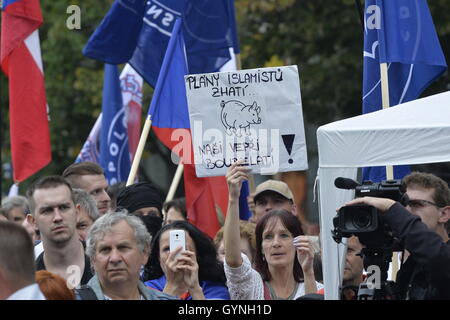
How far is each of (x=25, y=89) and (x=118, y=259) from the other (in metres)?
5.30

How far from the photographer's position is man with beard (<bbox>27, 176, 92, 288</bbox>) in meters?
6.95

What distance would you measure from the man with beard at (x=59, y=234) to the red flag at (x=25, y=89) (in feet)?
11.2

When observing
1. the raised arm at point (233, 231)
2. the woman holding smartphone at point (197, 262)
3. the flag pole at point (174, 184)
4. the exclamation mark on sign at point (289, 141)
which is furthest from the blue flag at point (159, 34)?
the raised arm at point (233, 231)

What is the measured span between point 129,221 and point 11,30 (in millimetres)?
5503

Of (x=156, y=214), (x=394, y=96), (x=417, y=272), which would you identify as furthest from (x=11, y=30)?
(x=417, y=272)

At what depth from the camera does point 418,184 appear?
21.0 feet

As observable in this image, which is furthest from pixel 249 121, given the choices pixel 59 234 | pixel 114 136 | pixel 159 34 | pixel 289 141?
pixel 114 136

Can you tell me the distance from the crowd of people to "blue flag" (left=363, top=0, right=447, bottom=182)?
102cm

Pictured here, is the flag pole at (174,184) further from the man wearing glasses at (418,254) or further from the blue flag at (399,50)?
the man wearing glasses at (418,254)

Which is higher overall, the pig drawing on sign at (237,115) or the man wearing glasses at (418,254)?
the pig drawing on sign at (237,115)

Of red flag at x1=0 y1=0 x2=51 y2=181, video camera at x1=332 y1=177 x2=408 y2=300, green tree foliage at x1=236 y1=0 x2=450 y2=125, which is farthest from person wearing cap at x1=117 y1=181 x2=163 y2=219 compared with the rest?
green tree foliage at x1=236 y1=0 x2=450 y2=125

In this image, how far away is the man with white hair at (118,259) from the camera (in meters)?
5.72

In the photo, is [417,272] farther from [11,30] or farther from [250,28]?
[250,28]

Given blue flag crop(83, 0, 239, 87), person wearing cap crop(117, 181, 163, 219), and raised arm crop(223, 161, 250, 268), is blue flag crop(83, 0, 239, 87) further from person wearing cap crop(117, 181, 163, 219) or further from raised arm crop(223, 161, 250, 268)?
raised arm crop(223, 161, 250, 268)
